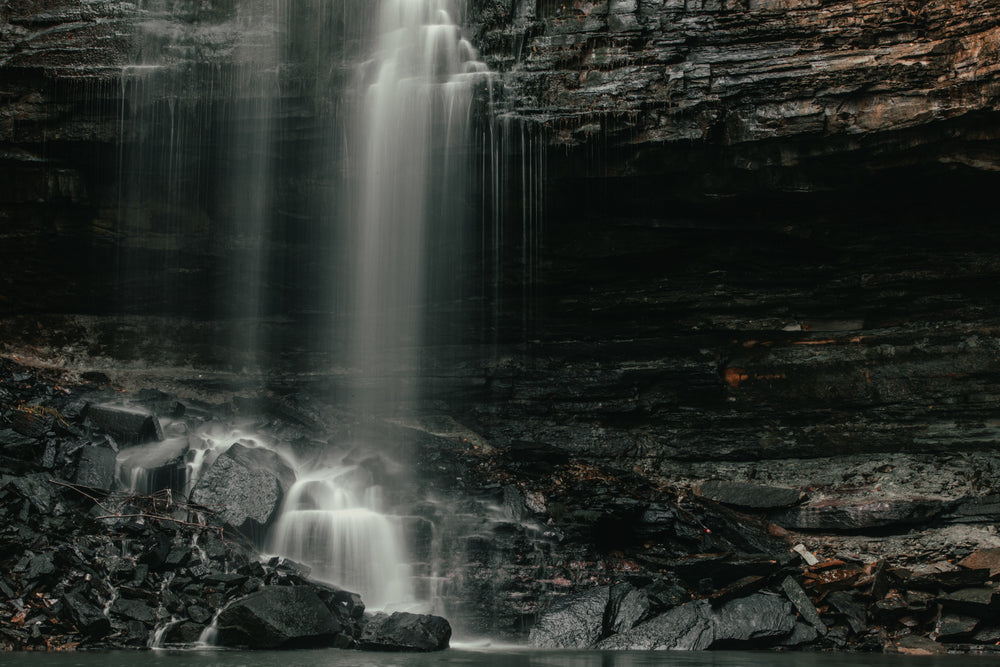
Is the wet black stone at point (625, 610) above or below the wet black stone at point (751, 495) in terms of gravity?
below

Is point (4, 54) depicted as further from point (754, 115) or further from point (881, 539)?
point (881, 539)

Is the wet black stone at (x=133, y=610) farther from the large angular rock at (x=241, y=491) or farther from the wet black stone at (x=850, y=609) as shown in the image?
the wet black stone at (x=850, y=609)

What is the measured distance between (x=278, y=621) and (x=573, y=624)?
3.51 meters

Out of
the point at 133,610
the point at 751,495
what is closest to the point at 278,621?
the point at 133,610

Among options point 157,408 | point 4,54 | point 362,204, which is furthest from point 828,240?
point 4,54

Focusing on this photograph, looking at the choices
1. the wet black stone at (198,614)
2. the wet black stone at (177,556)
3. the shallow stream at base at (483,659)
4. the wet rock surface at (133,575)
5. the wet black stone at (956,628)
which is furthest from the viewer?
the wet black stone at (956,628)

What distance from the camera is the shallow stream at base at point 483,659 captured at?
696 cm

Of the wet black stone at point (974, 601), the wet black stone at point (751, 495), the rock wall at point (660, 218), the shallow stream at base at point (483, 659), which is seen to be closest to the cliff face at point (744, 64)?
the rock wall at point (660, 218)

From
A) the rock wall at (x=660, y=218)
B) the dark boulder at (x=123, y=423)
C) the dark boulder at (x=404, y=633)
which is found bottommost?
the dark boulder at (x=404, y=633)

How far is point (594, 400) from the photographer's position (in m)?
13.9

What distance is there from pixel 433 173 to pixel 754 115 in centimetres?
510

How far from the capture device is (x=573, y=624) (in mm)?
9578

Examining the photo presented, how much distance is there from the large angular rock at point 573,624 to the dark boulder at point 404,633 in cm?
128

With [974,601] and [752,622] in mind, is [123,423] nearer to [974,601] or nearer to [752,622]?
[752,622]
